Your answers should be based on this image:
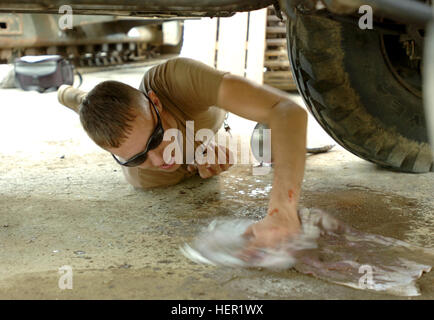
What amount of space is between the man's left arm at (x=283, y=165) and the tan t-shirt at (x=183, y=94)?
231mm

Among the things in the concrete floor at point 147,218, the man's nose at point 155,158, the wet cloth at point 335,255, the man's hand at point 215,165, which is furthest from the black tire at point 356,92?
the man's nose at point 155,158

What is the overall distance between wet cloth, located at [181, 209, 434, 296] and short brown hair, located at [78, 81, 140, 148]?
43 cm

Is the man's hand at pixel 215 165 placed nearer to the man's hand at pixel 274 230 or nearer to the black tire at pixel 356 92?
the black tire at pixel 356 92

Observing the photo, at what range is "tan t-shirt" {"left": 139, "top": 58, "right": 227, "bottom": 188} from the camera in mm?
1657

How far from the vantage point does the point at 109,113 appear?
163 centimetres

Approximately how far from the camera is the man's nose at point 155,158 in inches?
70.0

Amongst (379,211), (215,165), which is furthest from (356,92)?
(215,165)

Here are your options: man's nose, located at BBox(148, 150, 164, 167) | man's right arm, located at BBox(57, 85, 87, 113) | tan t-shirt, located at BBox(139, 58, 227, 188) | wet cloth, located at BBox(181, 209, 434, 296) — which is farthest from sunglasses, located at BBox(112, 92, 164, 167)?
man's right arm, located at BBox(57, 85, 87, 113)

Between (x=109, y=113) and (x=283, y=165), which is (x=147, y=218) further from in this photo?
(x=283, y=165)

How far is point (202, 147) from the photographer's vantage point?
2105 mm

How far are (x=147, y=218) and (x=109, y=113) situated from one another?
0.43 m
